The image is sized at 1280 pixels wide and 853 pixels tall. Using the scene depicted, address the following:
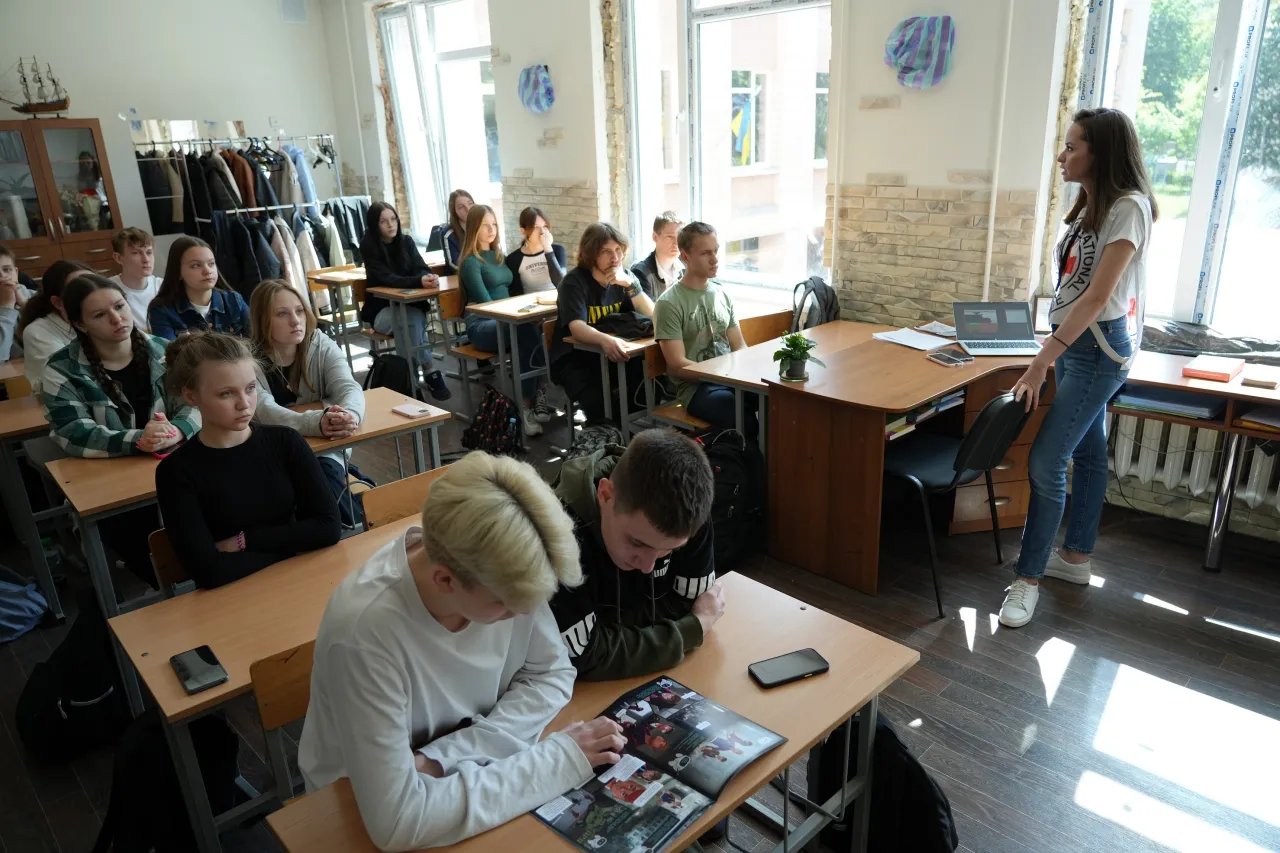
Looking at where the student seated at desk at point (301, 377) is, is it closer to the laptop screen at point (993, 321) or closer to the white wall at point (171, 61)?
the laptop screen at point (993, 321)

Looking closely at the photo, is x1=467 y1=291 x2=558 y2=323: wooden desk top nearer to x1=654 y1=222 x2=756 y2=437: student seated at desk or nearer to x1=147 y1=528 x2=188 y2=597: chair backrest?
x1=654 y1=222 x2=756 y2=437: student seated at desk

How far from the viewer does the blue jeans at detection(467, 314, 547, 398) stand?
208 inches

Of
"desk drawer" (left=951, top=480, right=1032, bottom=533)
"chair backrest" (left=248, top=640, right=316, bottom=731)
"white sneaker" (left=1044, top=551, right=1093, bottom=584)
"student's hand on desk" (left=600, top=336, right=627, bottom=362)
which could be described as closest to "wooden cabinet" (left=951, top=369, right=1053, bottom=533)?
"desk drawer" (left=951, top=480, right=1032, bottom=533)

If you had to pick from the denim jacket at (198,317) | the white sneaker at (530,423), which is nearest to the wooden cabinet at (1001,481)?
the white sneaker at (530,423)

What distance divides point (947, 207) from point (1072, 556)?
1.83 metres

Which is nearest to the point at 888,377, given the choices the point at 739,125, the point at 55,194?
the point at 739,125

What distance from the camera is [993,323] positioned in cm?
379

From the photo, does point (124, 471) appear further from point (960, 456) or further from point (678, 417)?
point (960, 456)

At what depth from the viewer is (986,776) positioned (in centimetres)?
234

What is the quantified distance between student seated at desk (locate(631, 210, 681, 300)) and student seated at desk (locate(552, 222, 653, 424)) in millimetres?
235

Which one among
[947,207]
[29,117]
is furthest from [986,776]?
[29,117]

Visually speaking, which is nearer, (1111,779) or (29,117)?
(1111,779)

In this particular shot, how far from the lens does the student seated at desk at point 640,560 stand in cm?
152

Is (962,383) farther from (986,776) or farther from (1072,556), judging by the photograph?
(986,776)
